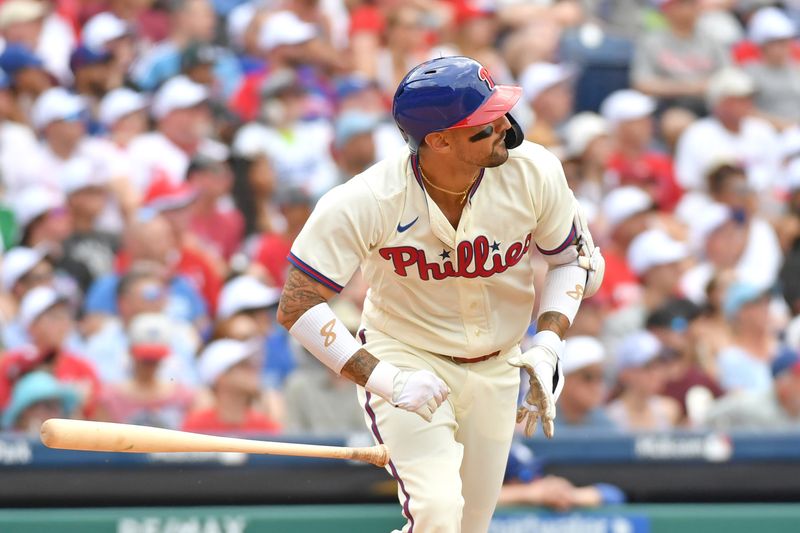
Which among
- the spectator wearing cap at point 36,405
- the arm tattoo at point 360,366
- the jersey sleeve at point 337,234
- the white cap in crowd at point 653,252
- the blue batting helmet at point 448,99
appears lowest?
the white cap in crowd at point 653,252

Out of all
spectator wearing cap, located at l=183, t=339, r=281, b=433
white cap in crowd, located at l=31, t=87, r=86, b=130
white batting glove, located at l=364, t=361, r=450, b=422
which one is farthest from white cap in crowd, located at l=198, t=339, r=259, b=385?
white batting glove, located at l=364, t=361, r=450, b=422

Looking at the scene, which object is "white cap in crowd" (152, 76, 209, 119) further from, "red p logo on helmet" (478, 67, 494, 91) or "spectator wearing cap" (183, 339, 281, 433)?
"red p logo on helmet" (478, 67, 494, 91)

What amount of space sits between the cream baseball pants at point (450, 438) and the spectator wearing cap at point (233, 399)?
2.09 metres

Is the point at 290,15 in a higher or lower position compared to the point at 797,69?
higher

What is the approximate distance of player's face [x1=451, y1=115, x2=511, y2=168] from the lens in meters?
4.36

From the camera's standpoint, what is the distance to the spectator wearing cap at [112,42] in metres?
9.29

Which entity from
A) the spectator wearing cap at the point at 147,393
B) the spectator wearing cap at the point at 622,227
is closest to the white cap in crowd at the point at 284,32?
the spectator wearing cap at the point at 622,227

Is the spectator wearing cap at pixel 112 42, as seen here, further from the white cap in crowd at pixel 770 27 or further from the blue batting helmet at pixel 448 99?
the blue batting helmet at pixel 448 99

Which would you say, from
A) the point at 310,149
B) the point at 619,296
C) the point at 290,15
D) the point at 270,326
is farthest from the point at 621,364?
the point at 290,15

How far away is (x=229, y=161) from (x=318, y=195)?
23.7 inches

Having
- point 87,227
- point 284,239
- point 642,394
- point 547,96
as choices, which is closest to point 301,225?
point 284,239

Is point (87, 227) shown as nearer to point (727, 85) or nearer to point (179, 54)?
point (179, 54)

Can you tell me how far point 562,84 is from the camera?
Result: 971 cm

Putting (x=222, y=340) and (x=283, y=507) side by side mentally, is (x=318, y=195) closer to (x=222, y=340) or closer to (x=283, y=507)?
(x=222, y=340)
